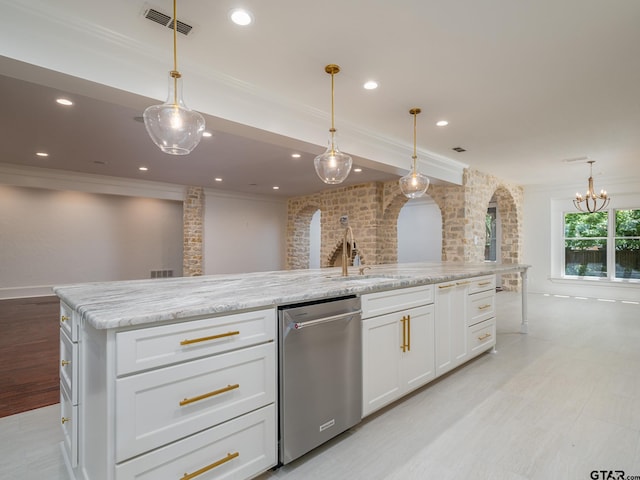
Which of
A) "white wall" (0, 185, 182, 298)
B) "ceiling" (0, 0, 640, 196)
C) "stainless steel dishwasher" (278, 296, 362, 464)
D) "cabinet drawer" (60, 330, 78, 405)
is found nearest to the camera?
"cabinet drawer" (60, 330, 78, 405)

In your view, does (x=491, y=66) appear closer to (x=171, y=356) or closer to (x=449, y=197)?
(x=171, y=356)

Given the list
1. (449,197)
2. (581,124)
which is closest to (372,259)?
(449,197)

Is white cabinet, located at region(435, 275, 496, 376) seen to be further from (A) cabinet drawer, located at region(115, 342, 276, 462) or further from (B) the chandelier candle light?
(B) the chandelier candle light

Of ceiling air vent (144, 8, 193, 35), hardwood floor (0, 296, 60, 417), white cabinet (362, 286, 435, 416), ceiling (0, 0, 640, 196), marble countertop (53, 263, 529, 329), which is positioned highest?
ceiling air vent (144, 8, 193, 35)

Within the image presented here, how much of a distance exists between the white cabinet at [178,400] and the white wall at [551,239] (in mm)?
8185

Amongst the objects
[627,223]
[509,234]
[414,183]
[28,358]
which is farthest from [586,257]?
[28,358]

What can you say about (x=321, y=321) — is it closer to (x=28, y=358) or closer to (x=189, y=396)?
(x=189, y=396)

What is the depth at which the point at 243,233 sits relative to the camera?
8.98m

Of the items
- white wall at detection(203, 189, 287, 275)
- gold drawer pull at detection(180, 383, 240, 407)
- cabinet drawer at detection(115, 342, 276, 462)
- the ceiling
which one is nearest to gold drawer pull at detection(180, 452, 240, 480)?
cabinet drawer at detection(115, 342, 276, 462)

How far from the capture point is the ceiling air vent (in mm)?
2186

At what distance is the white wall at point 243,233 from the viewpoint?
8430mm

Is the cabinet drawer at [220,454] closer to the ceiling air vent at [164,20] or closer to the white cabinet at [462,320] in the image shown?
the white cabinet at [462,320]

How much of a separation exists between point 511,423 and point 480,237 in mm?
5010

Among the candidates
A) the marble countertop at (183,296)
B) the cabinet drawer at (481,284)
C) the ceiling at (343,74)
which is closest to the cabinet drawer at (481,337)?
the cabinet drawer at (481,284)
